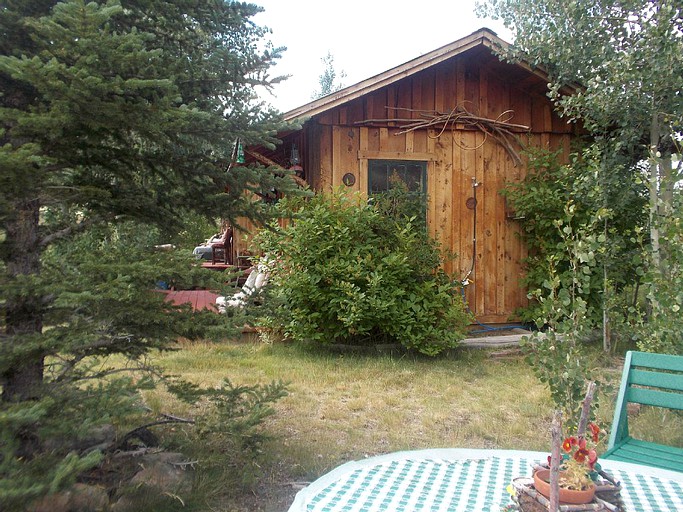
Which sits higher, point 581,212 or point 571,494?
point 581,212

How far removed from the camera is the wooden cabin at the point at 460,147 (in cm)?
764

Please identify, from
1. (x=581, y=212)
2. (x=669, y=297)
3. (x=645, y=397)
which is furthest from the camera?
(x=581, y=212)

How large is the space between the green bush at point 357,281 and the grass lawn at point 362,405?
377mm

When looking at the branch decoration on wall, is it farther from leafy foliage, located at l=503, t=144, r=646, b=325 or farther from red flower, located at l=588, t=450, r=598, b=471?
red flower, located at l=588, t=450, r=598, b=471

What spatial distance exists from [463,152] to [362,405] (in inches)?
178

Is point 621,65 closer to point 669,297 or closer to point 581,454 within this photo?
point 669,297

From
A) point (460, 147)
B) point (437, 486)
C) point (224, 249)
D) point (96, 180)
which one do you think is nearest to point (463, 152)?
point (460, 147)

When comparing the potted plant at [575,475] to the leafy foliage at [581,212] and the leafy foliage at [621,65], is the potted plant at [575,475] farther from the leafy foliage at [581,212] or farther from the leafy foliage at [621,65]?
the leafy foliage at [581,212]

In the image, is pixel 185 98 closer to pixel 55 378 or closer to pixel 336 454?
pixel 55 378

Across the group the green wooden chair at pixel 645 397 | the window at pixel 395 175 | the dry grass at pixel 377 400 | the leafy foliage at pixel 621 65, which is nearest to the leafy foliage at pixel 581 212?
the leafy foliage at pixel 621 65

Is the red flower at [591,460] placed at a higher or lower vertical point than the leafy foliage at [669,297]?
lower

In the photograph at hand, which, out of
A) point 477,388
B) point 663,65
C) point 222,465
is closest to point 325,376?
point 477,388

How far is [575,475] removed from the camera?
1.53 metres

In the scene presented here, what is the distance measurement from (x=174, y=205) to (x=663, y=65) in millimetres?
4732
